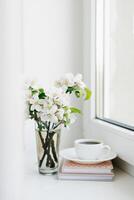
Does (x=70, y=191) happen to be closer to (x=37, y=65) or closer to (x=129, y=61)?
(x=129, y=61)

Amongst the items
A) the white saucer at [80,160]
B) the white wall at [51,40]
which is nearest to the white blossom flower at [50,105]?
the white saucer at [80,160]

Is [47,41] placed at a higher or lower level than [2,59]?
higher

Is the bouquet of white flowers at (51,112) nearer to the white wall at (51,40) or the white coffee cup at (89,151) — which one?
the white coffee cup at (89,151)

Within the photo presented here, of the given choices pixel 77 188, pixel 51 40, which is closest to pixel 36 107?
pixel 77 188

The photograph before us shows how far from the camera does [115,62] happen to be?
126 cm

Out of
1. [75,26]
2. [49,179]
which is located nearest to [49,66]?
[75,26]

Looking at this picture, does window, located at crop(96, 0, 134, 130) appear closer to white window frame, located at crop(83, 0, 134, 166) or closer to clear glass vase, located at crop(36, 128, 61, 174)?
white window frame, located at crop(83, 0, 134, 166)

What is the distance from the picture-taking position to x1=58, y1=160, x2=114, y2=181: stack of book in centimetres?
Result: 94

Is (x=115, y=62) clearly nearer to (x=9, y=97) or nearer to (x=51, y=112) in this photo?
(x=51, y=112)

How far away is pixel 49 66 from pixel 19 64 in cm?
77

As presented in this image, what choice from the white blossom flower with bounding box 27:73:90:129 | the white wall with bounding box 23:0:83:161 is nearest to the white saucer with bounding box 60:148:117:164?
the white blossom flower with bounding box 27:73:90:129

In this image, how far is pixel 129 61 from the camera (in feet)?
3.70

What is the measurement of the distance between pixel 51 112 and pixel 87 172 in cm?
22

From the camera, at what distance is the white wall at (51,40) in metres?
Result: 1.33
